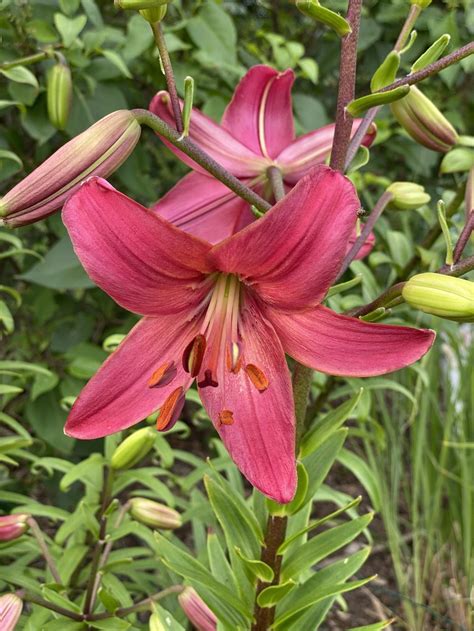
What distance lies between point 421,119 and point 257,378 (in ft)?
1.05

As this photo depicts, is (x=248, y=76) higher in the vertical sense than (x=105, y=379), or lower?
higher

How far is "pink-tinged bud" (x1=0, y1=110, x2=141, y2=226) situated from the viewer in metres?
0.57

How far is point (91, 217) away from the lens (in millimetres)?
569

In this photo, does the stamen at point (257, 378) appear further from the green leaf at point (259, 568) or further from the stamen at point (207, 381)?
the green leaf at point (259, 568)

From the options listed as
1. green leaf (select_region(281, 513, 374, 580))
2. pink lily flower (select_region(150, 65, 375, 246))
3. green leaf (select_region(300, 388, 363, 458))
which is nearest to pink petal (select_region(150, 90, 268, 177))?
pink lily flower (select_region(150, 65, 375, 246))

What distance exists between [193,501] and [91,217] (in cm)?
84

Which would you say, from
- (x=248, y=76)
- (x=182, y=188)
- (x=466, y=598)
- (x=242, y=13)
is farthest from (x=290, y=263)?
(x=242, y=13)

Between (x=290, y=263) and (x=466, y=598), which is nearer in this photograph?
(x=290, y=263)

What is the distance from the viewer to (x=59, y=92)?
1161mm

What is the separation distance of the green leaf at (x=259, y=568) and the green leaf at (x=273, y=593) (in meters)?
0.01

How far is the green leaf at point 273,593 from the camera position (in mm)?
804

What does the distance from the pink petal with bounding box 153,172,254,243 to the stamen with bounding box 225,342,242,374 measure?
142mm

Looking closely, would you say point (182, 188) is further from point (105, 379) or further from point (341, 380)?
point (341, 380)

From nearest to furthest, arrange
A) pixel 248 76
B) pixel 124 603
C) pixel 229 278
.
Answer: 1. pixel 229 278
2. pixel 248 76
3. pixel 124 603
